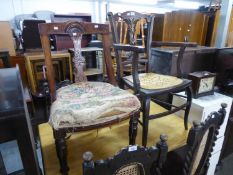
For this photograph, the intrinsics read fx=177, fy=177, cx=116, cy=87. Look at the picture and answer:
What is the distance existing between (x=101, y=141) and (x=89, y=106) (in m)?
0.53

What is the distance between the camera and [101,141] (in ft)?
4.04

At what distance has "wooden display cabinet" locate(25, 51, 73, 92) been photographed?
1.97 m

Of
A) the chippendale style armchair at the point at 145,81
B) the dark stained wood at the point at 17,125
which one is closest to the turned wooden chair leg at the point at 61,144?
the dark stained wood at the point at 17,125

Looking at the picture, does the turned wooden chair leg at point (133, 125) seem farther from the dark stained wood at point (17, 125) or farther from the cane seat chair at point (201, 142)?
the dark stained wood at point (17, 125)

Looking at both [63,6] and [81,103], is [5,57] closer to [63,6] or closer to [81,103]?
[81,103]

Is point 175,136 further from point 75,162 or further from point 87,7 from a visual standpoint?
point 87,7

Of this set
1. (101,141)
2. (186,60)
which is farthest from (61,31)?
(186,60)

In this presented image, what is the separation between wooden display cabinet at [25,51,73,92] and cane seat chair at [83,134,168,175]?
5.00ft

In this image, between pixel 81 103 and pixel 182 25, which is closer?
pixel 81 103

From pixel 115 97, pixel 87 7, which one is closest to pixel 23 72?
pixel 115 97

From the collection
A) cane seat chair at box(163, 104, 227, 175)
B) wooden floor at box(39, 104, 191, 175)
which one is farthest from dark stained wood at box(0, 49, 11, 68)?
cane seat chair at box(163, 104, 227, 175)

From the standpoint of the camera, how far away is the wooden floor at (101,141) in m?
1.05

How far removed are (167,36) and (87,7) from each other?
10.1ft

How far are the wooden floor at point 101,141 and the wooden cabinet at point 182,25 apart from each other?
4.76 ft
